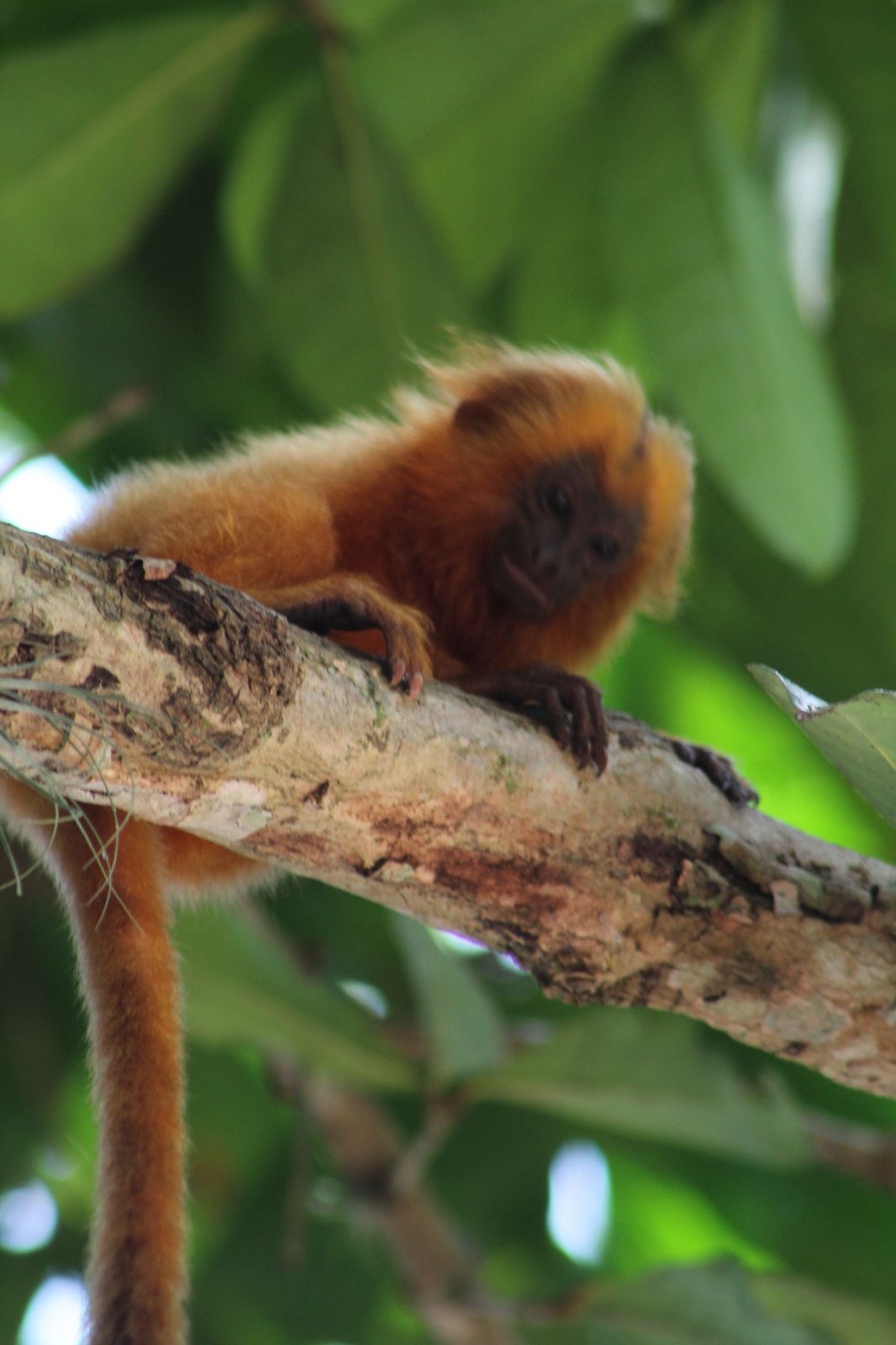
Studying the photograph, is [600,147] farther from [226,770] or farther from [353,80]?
[226,770]

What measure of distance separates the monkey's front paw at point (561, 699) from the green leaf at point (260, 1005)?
1.85 ft

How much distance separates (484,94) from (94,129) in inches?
25.0

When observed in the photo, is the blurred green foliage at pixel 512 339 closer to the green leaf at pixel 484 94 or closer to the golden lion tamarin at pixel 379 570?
the green leaf at pixel 484 94

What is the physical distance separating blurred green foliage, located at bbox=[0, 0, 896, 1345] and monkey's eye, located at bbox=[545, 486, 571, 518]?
246mm

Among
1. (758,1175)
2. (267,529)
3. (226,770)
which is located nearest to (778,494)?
(267,529)

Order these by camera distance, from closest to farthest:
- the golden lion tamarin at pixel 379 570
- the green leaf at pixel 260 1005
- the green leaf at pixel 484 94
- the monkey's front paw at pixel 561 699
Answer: the golden lion tamarin at pixel 379 570
the monkey's front paw at pixel 561 699
the green leaf at pixel 260 1005
the green leaf at pixel 484 94

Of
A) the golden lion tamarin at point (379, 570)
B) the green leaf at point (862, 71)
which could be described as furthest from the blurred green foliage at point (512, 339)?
the golden lion tamarin at point (379, 570)

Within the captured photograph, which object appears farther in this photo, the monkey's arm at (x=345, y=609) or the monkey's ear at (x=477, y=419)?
the monkey's ear at (x=477, y=419)

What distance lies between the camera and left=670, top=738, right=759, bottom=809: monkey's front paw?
147cm

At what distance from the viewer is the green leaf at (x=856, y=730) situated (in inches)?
44.1

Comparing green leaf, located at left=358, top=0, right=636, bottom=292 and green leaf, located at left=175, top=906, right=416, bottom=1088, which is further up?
green leaf, located at left=358, top=0, right=636, bottom=292

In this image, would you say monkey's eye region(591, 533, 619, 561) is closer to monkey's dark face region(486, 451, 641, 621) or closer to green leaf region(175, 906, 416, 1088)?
monkey's dark face region(486, 451, 641, 621)

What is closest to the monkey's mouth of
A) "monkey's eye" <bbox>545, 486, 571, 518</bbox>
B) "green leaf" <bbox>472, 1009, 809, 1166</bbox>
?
"monkey's eye" <bbox>545, 486, 571, 518</bbox>

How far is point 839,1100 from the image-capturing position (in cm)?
269
